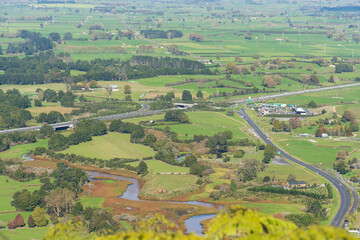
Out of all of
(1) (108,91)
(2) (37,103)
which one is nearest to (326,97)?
(1) (108,91)

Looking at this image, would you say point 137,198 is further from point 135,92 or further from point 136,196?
point 135,92

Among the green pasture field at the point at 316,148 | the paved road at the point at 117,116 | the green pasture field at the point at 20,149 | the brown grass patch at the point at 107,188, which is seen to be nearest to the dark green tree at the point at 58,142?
the green pasture field at the point at 20,149

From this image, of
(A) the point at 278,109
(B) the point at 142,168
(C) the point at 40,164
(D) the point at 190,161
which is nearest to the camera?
(B) the point at 142,168

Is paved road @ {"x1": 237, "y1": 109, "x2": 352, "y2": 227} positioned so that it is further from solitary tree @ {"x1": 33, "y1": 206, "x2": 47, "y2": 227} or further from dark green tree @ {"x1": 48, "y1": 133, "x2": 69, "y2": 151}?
dark green tree @ {"x1": 48, "y1": 133, "x2": 69, "y2": 151}

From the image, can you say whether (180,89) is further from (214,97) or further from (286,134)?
(286,134)

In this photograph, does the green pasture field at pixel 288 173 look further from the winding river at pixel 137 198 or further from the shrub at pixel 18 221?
the shrub at pixel 18 221

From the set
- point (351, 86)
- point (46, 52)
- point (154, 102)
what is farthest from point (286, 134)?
point (46, 52)

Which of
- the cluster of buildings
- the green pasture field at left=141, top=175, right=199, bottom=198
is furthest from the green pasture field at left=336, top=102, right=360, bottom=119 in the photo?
the green pasture field at left=141, top=175, right=199, bottom=198
